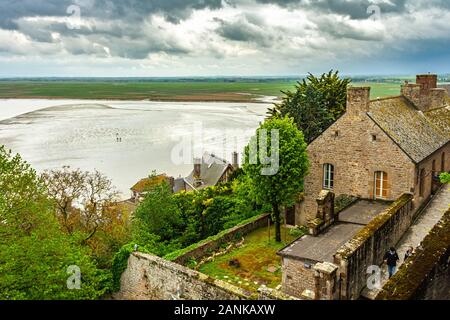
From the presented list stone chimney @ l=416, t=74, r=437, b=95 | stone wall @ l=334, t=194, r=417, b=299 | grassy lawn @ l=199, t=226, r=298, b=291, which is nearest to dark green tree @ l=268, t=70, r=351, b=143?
stone chimney @ l=416, t=74, r=437, b=95

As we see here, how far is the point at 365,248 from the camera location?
18047 mm

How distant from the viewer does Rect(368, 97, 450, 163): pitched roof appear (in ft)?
87.0

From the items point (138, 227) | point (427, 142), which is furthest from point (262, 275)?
point (427, 142)

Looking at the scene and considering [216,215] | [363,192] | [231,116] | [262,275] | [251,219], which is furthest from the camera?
[231,116]

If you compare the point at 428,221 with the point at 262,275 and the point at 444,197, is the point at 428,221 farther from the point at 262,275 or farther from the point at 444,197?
the point at 262,275

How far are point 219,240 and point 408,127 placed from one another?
14.4m

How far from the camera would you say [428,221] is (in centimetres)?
2481

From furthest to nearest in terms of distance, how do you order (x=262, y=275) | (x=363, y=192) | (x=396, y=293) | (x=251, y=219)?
1. (x=251, y=219)
2. (x=363, y=192)
3. (x=262, y=275)
4. (x=396, y=293)

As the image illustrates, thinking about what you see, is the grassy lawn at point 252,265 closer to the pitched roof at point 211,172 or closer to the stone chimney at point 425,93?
the stone chimney at point 425,93

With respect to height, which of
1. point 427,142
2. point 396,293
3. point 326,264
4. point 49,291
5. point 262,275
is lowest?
point 262,275

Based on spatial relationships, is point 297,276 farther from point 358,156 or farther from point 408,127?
point 408,127

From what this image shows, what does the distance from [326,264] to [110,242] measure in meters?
15.9

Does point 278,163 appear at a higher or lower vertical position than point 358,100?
lower

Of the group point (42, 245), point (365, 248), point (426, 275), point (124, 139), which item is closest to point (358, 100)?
point (365, 248)
